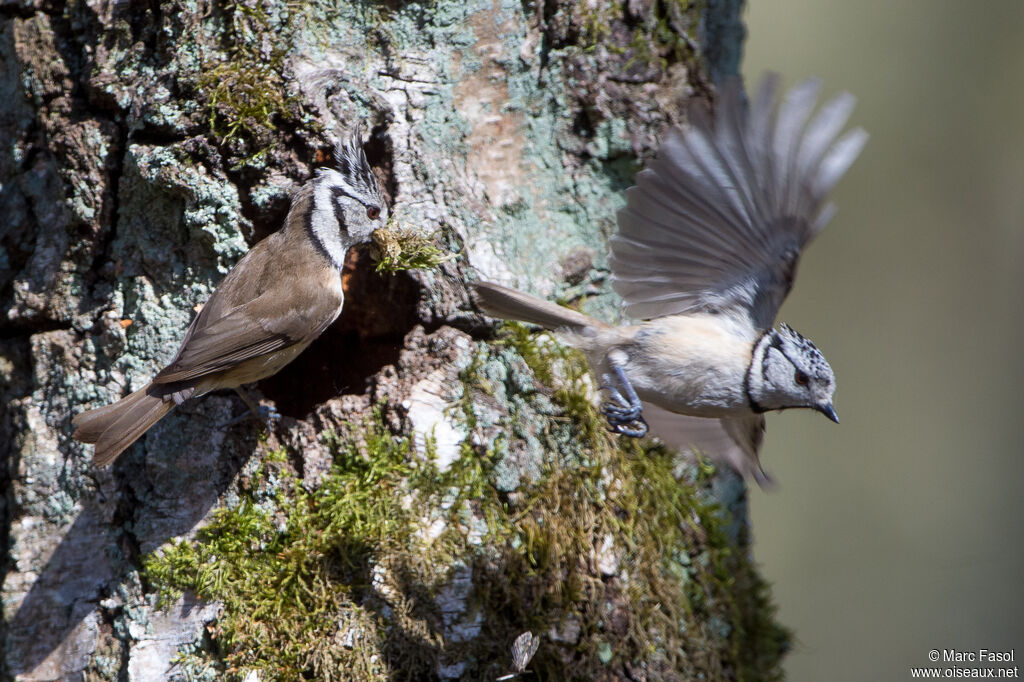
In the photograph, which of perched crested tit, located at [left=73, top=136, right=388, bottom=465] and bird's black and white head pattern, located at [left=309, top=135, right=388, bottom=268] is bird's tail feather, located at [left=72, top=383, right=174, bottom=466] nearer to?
perched crested tit, located at [left=73, top=136, right=388, bottom=465]

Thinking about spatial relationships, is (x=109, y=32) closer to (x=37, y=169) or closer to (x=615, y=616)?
(x=37, y=169)

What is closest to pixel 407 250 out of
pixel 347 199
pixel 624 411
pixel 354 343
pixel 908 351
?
pixel 347 199

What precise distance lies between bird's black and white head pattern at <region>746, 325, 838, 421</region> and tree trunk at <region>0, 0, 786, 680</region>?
1.55 ft

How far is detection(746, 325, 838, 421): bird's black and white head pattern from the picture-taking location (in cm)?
253

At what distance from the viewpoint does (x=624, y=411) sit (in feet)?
8.60

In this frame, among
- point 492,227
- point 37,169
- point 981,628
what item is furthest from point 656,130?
point 981,628

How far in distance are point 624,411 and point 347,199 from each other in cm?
110

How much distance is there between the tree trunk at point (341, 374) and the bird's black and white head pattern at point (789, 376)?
18.6 inches

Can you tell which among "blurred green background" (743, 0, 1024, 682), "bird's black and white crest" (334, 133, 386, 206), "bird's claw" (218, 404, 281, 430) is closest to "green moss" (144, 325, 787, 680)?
"bird's claw" (218, 404, 281, 430)

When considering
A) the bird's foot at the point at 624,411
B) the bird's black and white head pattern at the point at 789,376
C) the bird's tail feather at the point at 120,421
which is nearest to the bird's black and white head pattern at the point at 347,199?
the bird's tail feather at the point at 120,421

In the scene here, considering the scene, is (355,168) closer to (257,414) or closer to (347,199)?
(347,199)

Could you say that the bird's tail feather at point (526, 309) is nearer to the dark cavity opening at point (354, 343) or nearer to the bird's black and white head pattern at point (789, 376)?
the dark cavity opening at point (354, 343)

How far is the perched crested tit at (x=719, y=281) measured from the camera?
2.30 metres

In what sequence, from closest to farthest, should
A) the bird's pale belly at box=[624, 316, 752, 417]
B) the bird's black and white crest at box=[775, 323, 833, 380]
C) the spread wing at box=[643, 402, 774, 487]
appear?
the bird's black and white crest at box=[775, 323, 833, 380] < the bird's pale belly at box=[624, 316, 752, 417] < the spread wing at box=[643, 402, 774, 487]
